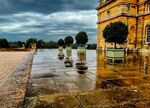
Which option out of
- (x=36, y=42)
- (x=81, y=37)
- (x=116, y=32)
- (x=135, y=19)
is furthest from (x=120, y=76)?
(x=36, y=42)

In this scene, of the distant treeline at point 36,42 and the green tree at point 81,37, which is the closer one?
the green tree at point 81,37

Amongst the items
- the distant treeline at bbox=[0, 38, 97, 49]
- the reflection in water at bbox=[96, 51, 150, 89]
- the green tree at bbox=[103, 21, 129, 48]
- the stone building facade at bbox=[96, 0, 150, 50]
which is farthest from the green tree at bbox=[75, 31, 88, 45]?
the distant treeline at bbox=[0, 38, 97, 49]

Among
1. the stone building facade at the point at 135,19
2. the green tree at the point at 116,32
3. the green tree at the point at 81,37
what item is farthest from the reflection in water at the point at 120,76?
the stone building facade at the point at 135,19

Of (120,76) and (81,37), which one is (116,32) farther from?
(81,37)

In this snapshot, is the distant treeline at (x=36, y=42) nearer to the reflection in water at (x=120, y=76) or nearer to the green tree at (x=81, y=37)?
the green tree at (x=81, y=37)

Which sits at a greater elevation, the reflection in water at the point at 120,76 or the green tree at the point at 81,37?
the green tree at the point at 81,37

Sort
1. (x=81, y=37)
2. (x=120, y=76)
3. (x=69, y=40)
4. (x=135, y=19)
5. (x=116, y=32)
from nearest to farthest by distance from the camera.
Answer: (x=120, y=76) → (x=116, y=32) → (x=81, y=37) → (x=69, y=40) → (x=135, y=19)

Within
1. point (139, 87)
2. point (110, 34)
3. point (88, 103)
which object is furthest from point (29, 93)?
point (110, 34)

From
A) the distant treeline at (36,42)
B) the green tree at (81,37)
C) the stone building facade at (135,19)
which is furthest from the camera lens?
the distant treeline at (36,42)

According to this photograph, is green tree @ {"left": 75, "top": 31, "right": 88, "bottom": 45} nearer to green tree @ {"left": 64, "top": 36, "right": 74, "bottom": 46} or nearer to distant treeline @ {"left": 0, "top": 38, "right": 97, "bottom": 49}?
green tree @ {"left": 64, "top": 36, "right": 74, "bottom": 46}

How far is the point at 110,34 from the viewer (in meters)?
12.2

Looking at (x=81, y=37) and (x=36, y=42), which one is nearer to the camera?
(x=81, y=37)

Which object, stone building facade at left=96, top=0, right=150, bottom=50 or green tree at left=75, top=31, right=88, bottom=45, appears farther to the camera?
stone building facade at left=96, top=0, right=150, bottom=50

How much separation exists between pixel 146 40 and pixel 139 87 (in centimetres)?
2462
